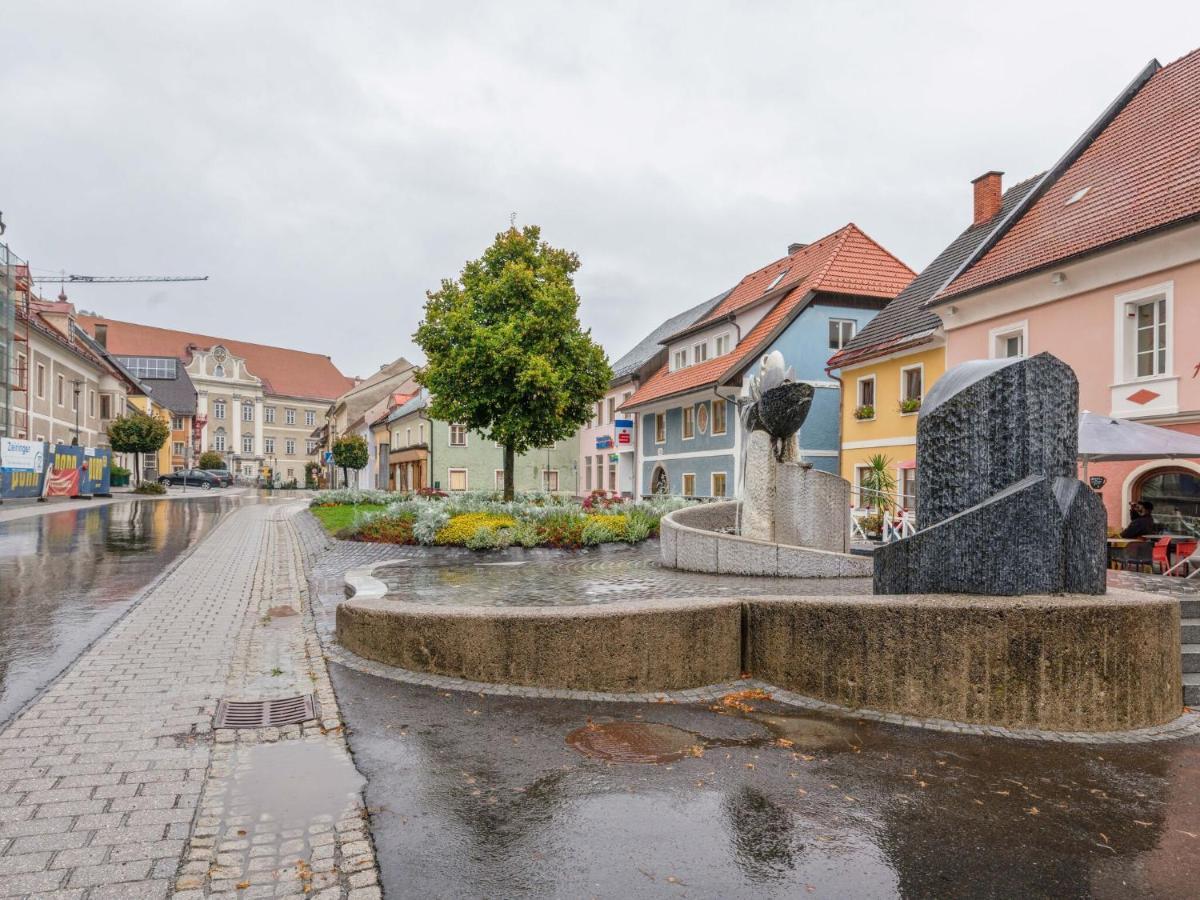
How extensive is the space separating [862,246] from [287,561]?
24.1 m

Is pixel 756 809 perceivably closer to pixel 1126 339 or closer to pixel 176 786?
pixel 176 786

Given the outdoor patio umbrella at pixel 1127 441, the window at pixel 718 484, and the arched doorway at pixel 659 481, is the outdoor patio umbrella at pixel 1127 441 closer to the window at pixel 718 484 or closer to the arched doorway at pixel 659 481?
the window at pixel 718 484

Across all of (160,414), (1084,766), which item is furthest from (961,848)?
(160,414)

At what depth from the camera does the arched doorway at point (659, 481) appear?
35656mm

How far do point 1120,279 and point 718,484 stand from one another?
1694 cm

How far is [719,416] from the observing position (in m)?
31.1

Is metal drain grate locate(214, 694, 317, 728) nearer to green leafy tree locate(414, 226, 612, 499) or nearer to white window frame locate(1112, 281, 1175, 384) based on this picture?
white window frame locate(1112, 281, 1175, 384)

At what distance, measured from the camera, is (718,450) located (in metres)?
31.1

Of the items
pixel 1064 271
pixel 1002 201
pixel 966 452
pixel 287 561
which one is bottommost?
pixel 287 561

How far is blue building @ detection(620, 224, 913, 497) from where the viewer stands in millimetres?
28844

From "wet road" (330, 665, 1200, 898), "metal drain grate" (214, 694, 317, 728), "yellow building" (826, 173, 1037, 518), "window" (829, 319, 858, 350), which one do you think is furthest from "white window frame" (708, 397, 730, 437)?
"metal drain grate" (214, 694, 317, 728)

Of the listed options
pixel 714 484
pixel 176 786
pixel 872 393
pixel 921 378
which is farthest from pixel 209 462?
pixel 176 786

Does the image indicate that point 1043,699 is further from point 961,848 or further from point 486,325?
point 486,325

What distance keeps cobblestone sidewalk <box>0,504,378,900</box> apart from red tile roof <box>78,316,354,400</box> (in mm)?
107249
